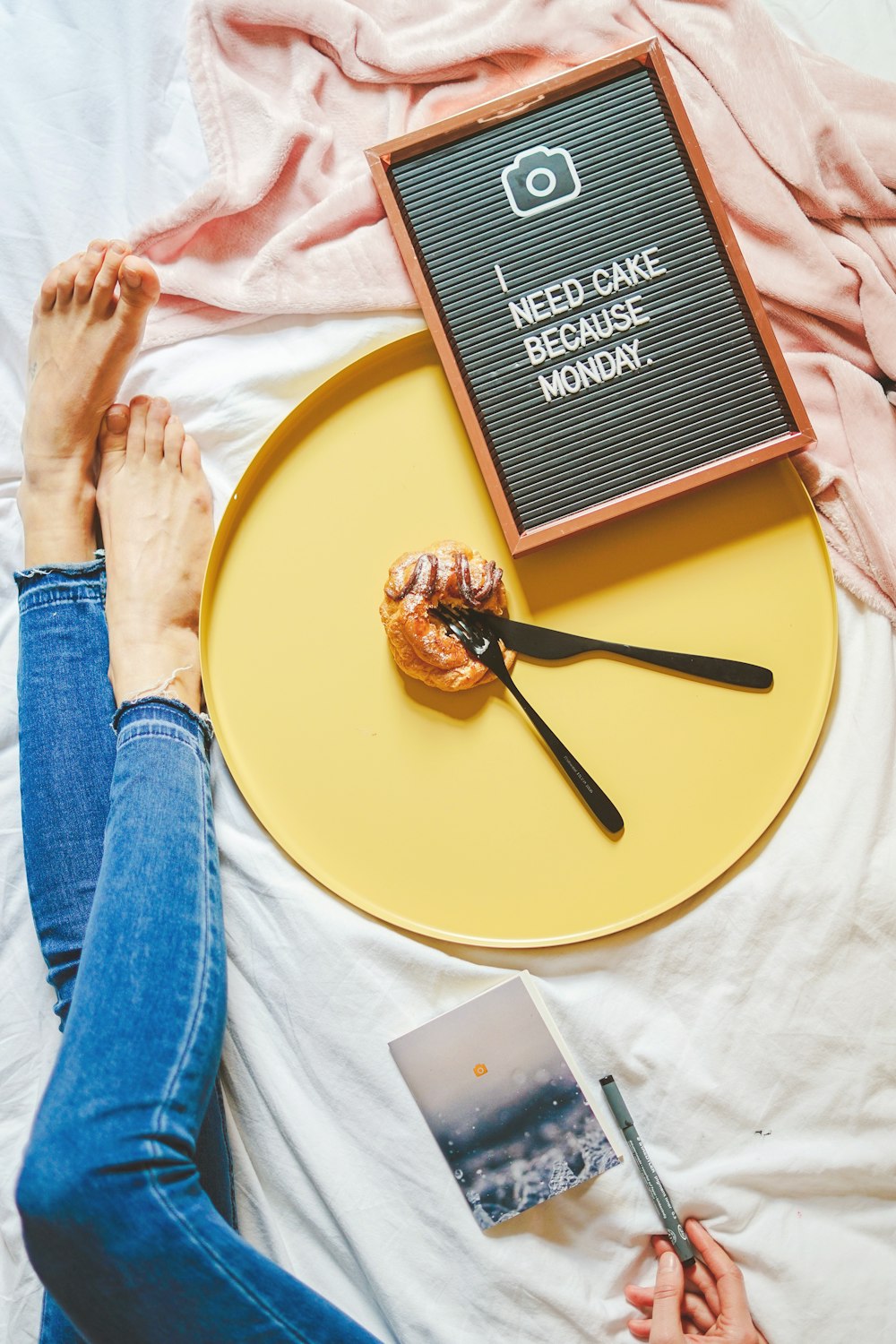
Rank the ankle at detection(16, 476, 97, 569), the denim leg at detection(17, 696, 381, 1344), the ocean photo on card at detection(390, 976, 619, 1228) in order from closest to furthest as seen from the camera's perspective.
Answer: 1. the denim leg at detection(17, 696, 381, 1344)
2. the ocean photo on card at detection(390, 976, 619, 1228)
3. the ankle at detection(16, 476, 97, 569)

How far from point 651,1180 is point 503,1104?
0.55ft

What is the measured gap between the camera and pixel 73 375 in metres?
0.99

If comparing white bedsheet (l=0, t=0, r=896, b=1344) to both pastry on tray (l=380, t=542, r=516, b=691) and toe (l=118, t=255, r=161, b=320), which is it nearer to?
pastry on tray (l=380, t=542, r=516, b=691)

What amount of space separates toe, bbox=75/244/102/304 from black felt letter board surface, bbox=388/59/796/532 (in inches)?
16.2

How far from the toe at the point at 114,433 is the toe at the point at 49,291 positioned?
12 cm

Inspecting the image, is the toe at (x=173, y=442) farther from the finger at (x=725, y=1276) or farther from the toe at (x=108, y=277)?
the finger at (x=725, y=1276)

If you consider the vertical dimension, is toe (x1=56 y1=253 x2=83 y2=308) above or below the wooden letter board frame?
above

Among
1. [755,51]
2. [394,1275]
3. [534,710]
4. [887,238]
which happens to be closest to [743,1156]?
[394,1275]

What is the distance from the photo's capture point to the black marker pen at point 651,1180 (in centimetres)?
90

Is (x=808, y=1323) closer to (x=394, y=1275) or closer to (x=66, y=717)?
(x=394, y=1275)

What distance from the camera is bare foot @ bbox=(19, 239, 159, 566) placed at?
3.19 feet

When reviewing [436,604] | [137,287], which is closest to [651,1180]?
[436,604]

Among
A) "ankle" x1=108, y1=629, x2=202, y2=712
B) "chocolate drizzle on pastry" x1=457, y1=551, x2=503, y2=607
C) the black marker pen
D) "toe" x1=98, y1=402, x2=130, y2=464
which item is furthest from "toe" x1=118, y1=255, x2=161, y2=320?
the black marker pen

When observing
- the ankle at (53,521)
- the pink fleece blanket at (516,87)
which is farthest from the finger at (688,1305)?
the ankle at (53,521)
